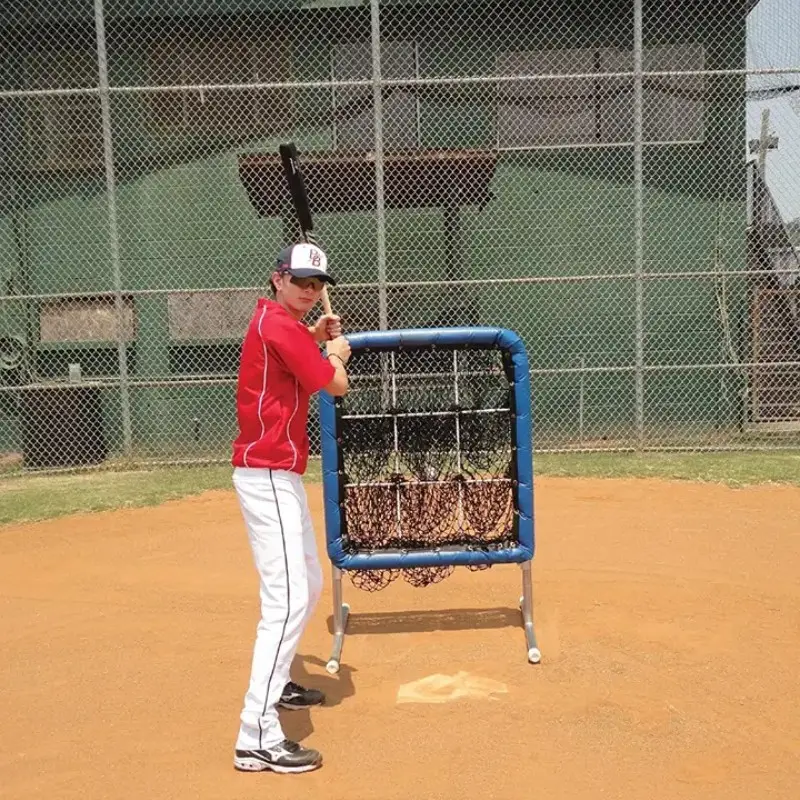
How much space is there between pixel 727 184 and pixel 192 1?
26.1 feet

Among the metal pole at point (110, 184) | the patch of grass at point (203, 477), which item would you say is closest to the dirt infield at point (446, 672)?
the patch of grass at point (203, 477)

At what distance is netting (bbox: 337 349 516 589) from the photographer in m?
4.50

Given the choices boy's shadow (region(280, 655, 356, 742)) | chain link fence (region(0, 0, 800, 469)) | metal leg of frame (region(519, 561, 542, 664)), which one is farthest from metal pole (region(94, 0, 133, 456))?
metal leg of frame (region(519, 561, 542, 664))

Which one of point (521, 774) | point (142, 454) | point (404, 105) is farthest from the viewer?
point (404, 105)

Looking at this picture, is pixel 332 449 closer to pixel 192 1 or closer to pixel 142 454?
pixel 142 454

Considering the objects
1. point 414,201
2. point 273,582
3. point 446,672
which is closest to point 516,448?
point 446,672

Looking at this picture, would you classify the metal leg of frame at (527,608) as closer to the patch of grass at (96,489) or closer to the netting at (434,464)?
the netting at (434,464)

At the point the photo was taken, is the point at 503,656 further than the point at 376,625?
No

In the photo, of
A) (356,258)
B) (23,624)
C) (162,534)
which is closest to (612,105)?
(356,258)

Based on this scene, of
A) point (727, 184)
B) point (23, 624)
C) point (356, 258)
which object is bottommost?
point (23, 624)

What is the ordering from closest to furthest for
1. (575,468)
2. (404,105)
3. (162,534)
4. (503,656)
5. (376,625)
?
1. (503,656)
2. (376,625)
3. (162,534)
4. (575,468)
5. (404,105)

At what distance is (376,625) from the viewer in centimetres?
475

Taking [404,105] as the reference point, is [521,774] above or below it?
below

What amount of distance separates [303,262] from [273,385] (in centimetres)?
50
